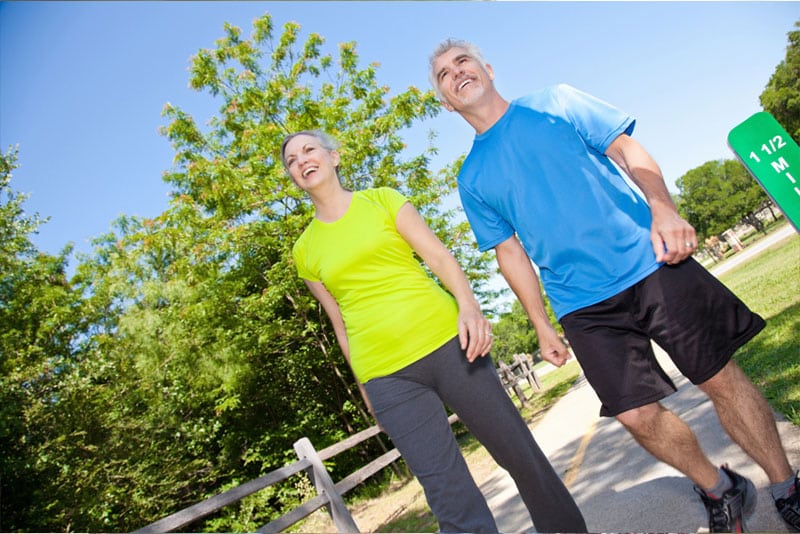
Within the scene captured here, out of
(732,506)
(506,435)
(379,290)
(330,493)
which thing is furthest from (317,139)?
(330,493)

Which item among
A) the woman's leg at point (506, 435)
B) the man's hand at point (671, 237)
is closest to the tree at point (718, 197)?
the man's hand at point (671, 237)

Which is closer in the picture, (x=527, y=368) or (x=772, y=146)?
(x=772, y=146)

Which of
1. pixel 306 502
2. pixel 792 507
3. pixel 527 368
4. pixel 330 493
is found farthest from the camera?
pixel 527 368

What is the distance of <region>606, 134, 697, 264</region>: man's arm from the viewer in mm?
2188

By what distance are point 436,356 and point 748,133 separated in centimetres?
145

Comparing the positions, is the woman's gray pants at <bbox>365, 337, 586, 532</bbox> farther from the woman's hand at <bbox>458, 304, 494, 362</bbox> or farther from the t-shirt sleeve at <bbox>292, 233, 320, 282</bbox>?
the t-shirt sleeve at <bbox>292, 233, 320, 282</bbox>

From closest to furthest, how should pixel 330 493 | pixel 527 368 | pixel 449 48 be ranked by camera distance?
pixel 449 48 < pixel 330 493 < pixel 527 368

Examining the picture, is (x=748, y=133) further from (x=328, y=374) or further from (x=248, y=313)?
(x=328, y=374)

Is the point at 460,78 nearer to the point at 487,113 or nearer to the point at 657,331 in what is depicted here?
the point at 487,113

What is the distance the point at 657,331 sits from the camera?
243 cm

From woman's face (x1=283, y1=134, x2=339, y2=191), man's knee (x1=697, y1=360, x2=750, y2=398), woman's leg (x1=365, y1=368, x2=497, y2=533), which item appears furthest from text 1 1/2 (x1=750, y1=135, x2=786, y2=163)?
woman's face (x1=283, y1=134, x2=339, y2=191)

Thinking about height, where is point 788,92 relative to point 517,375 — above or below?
above

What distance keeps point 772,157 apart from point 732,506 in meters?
1.44

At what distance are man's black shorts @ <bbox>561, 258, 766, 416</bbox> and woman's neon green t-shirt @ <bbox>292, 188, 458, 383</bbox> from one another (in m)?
0.63
